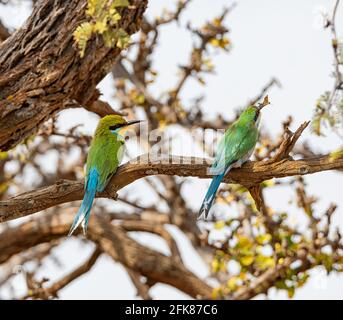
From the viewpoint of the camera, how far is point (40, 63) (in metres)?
3.88

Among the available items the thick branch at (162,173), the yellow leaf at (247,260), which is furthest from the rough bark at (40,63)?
the yellow leaf at (247,260)

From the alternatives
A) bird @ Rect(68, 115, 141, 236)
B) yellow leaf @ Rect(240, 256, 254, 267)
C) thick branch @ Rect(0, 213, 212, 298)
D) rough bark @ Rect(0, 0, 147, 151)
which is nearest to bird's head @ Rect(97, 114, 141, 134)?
bird @ Rect(68, 115, 141, 236)

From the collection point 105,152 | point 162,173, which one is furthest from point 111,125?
point 162,173

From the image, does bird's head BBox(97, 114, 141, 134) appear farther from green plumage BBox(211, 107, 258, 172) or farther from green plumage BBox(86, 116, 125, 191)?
green plumage BBox(211, 107, 258, 172)

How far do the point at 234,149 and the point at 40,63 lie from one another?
1003mm

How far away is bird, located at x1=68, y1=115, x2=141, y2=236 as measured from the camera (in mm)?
3645

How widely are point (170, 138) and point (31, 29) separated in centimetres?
195

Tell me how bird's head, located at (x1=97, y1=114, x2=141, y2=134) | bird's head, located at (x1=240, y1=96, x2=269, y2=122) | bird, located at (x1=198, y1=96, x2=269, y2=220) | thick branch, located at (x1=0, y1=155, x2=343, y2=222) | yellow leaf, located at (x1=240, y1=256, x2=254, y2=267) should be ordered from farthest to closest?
yellow leaf, located at (x1=240, y1=256, x2=254, y2=267)
bird's head, located at (x1=97, y1=114, x2=141, y2=134)
bird's head, located at (x1=240, y1=96, x2=269, y2=122)
bird, located at (x1=198, y1=96, x2=269, y2=220)
thick branch, located at (x1=0, y1=155, x2=343, y2=222)

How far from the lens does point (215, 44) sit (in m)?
5.92

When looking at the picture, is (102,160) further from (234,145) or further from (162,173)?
(234,145)

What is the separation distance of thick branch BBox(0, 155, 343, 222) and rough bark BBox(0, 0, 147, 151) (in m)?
0.49

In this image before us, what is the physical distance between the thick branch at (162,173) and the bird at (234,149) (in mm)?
40

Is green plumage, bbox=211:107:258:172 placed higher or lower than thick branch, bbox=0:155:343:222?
higher
